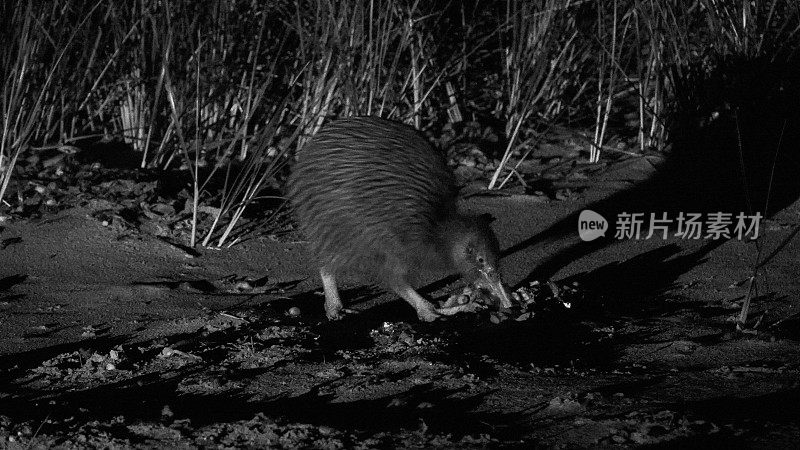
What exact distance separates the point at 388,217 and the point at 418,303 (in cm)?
40

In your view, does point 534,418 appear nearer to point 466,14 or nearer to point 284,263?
point 284,263

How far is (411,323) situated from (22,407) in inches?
67.1

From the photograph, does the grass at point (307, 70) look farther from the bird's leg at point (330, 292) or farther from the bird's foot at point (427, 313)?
the bird's foot at point (427, 313)

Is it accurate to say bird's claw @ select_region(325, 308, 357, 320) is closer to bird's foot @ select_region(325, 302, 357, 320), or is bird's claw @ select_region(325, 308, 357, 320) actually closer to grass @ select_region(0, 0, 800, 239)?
bird's foot @ select_region(325, 302, 357, 320)

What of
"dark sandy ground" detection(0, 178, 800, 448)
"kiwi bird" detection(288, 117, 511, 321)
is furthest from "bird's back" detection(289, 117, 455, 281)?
"dark sandy ground" detection(0, 178, 800, 448)

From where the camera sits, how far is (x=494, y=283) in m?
4.67

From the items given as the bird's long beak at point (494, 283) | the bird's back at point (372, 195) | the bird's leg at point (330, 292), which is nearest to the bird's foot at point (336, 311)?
the bird's leg at point (330, 292)

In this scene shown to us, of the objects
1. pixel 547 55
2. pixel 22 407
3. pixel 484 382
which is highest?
pixel 547 55

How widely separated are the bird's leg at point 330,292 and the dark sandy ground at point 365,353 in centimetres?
6

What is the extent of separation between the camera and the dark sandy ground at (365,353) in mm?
3260

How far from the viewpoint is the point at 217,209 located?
5.68m

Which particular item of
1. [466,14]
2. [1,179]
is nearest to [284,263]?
[1,179]

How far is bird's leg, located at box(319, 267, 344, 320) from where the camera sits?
4.79 meters

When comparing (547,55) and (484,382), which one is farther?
(547,55)
